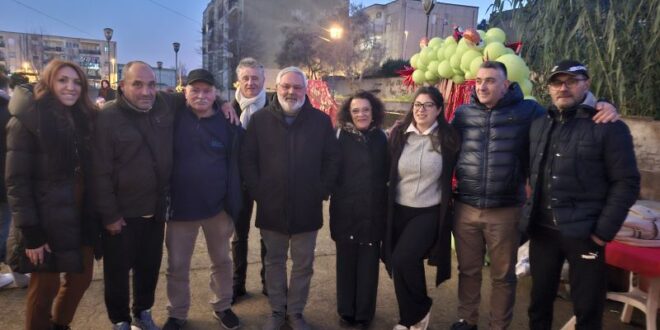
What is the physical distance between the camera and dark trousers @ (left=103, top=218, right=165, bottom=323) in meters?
2.85

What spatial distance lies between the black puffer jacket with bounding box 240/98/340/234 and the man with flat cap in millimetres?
158

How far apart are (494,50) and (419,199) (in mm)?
2269

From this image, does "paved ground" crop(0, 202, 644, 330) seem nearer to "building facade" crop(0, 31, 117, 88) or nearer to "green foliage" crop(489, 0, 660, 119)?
"green foliage" crop(489, 0, 660, 119)

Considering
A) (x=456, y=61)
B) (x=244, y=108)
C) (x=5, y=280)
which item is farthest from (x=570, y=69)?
(x=5, y=280)

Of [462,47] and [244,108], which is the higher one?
[462,47]

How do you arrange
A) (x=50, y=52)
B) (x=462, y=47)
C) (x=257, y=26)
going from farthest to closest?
(x=50, y=52)
(x=257, y=26)
(x=462, y=47)

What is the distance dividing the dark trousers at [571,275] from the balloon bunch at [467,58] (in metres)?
2.07

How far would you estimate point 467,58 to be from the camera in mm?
4625

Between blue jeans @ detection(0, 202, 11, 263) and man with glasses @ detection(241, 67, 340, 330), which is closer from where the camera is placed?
man with glasses @ detection(241, 67, 340, 330)

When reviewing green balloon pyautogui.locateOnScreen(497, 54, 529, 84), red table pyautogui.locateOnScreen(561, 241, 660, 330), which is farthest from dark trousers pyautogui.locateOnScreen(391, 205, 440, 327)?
green balloon pyautogui.locateOnScreen(497, 54, 529, 84)

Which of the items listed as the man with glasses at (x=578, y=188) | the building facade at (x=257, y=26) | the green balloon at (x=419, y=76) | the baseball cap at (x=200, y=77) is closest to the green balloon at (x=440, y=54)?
the green balloon at (x=419, y=76)

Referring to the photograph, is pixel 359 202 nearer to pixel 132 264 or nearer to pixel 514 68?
pixel 132 264

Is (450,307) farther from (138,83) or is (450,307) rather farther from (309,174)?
(138,83)

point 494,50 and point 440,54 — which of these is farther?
point 440,54
